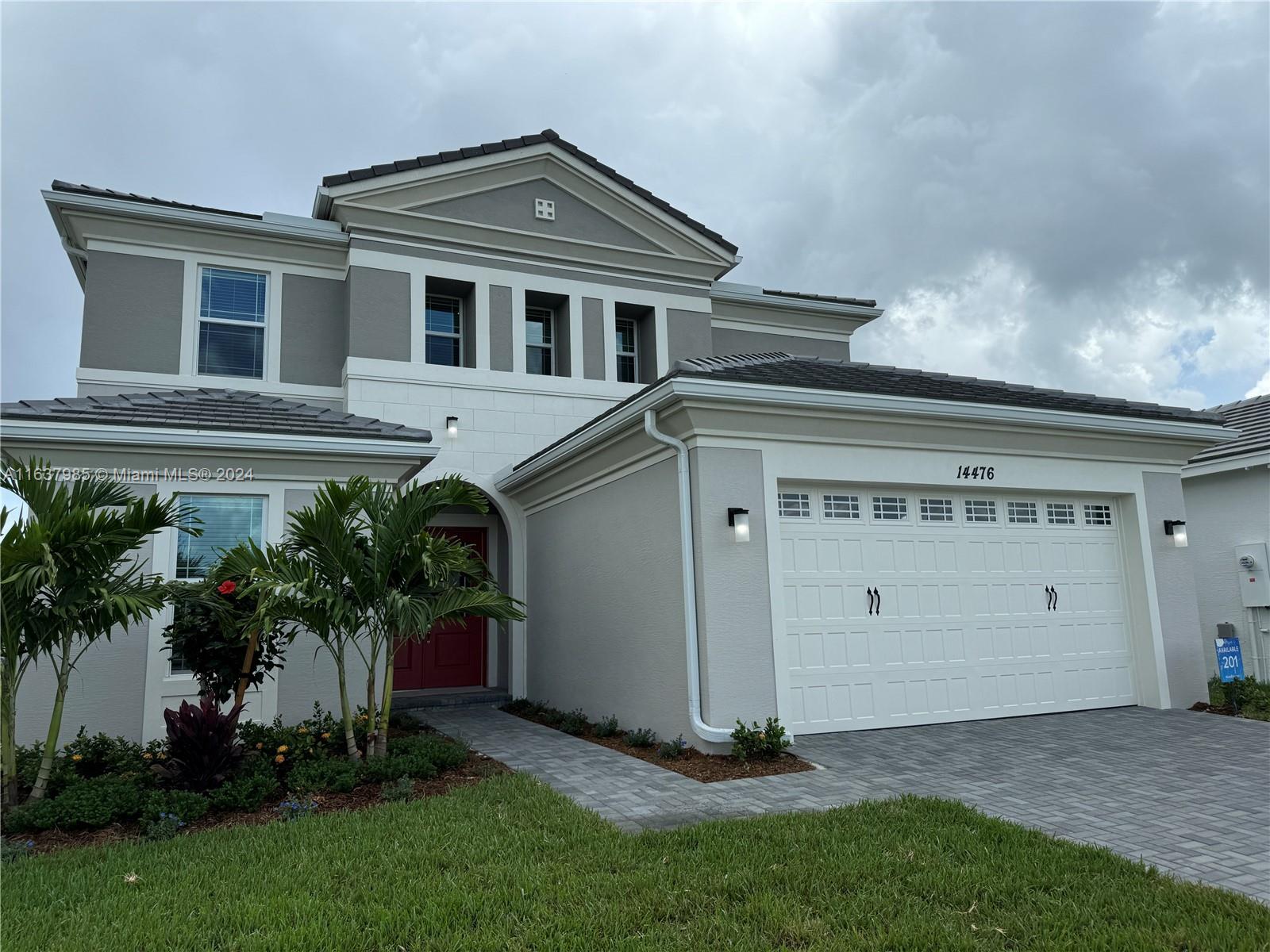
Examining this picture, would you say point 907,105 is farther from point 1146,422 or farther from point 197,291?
point 197,291

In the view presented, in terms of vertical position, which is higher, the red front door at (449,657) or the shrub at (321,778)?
the red front door at (449,657)

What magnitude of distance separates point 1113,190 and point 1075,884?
1509 cm

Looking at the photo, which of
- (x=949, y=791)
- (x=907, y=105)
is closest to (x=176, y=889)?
(x=949, y=791)

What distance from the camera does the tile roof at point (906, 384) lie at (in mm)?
8188

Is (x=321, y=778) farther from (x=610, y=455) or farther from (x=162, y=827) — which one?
(x=610, y=455)

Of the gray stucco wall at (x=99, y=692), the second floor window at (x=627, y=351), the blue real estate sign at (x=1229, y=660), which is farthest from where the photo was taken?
the second floor window at (x=627, y=351)

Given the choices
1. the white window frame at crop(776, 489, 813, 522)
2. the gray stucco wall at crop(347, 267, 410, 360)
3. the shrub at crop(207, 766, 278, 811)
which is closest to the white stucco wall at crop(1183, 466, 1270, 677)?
the white window frame at crop(776, 489, 813, 522)

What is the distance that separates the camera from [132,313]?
11.7 meters

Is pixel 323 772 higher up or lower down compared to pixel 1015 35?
lower down

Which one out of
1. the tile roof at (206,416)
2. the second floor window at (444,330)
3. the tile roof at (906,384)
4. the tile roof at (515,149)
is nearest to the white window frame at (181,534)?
the tile roof at (206,416)

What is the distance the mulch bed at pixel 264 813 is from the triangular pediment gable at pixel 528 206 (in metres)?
9.05

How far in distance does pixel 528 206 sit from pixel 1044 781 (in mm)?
11396

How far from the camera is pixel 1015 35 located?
1134 centimetres

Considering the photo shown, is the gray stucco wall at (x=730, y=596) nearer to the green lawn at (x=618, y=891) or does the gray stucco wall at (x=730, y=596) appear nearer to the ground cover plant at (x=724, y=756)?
the ground cover plant at (x=724, y=756)
